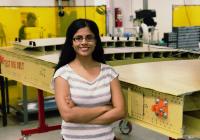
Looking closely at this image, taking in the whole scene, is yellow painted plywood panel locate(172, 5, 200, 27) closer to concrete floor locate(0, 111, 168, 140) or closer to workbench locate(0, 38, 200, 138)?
concrete floor locate(0, 111, 168, 140)

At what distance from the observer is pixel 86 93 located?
2105 mm

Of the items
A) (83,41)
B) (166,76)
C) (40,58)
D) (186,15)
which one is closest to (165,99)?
(166,76)

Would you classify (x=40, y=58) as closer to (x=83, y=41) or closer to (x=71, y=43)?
(x=71, y=43)

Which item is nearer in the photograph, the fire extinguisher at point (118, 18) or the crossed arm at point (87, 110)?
the crossed arm at point (87, 110)

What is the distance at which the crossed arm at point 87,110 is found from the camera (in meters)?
2.06

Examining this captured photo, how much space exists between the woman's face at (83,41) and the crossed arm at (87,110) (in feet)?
0.69

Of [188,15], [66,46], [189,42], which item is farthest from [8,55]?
[188,15]

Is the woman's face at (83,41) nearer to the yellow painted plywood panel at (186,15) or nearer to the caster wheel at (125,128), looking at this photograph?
the caster wheel at (125,128)

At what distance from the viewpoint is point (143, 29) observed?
227 inches

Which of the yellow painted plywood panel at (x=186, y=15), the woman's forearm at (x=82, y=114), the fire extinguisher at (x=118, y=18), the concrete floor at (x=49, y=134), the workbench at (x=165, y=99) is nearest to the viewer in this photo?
the workbench at (x=165, y=99)

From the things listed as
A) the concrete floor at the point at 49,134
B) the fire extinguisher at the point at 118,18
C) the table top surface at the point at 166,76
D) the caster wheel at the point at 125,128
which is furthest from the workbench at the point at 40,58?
the fire extinguisher at the point at 118,18

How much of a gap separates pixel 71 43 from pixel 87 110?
17.2 inches

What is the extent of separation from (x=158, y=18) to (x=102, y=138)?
21.1ft

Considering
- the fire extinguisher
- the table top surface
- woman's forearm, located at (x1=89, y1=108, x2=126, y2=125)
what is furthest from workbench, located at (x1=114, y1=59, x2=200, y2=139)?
the fire extinguisher
